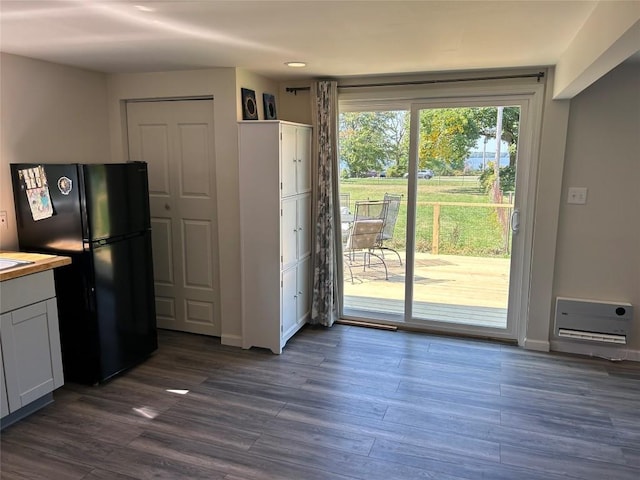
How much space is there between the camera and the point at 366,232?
415 centimetres

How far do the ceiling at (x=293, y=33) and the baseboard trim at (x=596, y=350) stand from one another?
7.20 feet

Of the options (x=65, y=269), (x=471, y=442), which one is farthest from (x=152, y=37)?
(x=471, y=442)

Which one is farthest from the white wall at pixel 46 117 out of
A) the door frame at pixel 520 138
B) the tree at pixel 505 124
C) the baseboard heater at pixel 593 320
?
the baseboard heater at pixel 593 320

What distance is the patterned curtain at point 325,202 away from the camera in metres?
3.84

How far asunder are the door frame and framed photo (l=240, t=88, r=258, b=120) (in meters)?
0.80

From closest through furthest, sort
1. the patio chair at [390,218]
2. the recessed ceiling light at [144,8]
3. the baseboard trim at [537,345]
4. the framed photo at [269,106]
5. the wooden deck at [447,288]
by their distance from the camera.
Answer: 1. the recessed ceiling light at [144,8]
2. the baseboard trim at [537,345]
3. the framed photo at [269,106]
4. the wooden deck at [447,288]
5. the patio chair at [390,218]

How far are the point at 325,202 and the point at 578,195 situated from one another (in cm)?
202

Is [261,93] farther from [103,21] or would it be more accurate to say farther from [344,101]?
[103,21]

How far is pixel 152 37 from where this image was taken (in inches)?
98.3

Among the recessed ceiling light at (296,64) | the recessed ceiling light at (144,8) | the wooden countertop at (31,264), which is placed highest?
the recessed ceiling light at (296,64)

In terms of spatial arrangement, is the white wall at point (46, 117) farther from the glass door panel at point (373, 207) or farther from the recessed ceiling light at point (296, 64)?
the glass door panel at point (373, 207)

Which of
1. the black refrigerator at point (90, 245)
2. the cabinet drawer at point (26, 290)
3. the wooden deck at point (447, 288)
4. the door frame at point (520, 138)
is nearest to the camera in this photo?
the cabinet drawer at point (26, 290)

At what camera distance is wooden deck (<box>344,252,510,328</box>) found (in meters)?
3.89

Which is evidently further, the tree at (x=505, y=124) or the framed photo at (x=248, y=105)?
the tree at (x=505, y=124)
